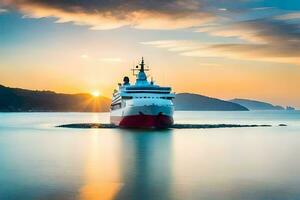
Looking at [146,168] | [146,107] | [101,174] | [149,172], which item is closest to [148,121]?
[146,107]

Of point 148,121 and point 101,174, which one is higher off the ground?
point 148,121

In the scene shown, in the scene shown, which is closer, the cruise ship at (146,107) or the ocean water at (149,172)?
the ocean water at (149,172)

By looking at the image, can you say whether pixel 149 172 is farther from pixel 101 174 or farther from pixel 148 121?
pixel 148 121

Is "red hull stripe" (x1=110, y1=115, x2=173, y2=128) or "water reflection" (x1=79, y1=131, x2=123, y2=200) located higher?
"red hull stripe" (x1=110, y1=115, x2=173, y2=128)

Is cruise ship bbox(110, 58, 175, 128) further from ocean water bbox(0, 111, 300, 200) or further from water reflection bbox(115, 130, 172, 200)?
ocean water bbox(0, 111, 300, 200)

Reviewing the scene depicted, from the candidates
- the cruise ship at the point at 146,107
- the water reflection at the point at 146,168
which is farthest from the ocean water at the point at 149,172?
the cruise ship at the point at 146,107

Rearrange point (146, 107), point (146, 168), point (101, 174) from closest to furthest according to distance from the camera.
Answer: point (101, 174), point (146, 168), point (146, 107)

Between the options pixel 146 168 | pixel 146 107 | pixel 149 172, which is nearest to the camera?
pixel 149 172

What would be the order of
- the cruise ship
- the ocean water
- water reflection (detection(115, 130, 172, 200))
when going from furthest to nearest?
the cruise ship
water reflection (detection(115, 130, 172, 200))
the ocean water

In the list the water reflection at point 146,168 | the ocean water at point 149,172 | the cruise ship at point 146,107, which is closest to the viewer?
the ocean water at point 149,172

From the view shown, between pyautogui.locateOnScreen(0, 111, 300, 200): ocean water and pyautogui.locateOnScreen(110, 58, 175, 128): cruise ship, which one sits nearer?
pyautogui.locateOnScreen(0, 111, 300, 200): ocean water

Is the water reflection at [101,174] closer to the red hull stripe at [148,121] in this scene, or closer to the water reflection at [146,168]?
the water reflection at [146,168]

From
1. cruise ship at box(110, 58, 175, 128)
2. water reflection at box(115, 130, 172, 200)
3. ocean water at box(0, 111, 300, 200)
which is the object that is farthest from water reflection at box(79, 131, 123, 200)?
cruise ship at box(110, 58, 175, 128)

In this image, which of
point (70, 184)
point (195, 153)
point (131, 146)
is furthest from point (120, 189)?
point (131, 146)
